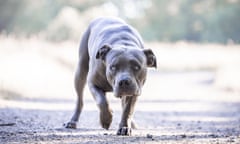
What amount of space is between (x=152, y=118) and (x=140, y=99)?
466 cm

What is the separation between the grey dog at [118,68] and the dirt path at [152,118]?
0.28 meters

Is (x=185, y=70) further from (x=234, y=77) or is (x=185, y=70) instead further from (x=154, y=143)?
(x=154, y=143)

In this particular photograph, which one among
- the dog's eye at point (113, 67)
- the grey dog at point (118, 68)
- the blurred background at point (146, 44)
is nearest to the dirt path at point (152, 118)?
the grey dog at point (118, 68)

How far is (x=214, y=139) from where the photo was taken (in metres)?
5.65

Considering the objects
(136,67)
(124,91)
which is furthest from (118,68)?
(124,91)

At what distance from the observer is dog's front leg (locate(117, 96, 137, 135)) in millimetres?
6137

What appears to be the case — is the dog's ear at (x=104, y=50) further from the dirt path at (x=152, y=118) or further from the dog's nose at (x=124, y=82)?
the dirt path at (x=152, y=118)

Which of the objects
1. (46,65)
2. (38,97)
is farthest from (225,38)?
(38,97)

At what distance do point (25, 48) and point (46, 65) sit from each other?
3.20 feet

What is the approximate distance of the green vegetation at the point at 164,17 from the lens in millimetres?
43531

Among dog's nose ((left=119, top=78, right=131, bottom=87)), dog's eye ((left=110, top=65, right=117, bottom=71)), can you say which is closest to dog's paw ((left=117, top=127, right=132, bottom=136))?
dog's nose ((left=119, top=78, right=131, bottom=87))

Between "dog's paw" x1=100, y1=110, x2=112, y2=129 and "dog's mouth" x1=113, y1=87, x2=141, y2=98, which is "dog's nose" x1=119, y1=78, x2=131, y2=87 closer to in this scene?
"dog's mouth" x1=113, y1=87, x2=141, y2=98

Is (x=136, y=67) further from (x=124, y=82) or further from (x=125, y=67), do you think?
(x=124, y=82)

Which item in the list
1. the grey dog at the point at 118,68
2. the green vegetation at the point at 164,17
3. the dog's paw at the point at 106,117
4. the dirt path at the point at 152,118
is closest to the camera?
the dirt path at the point at 152,118
